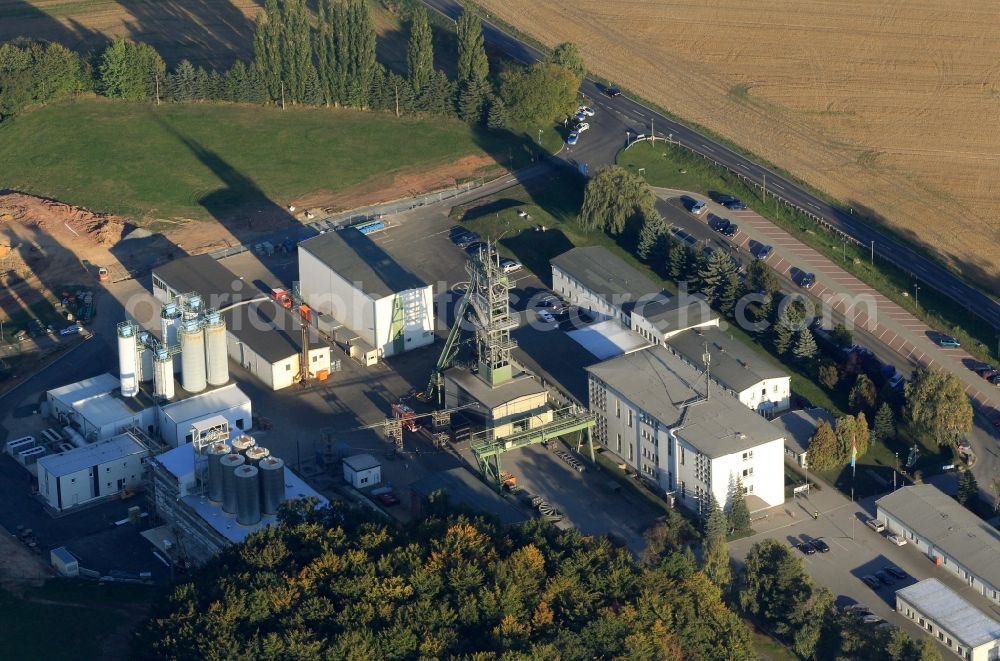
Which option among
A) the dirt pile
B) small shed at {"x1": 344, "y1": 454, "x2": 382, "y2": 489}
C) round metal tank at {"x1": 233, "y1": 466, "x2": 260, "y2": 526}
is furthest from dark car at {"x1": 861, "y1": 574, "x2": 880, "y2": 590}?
the dirt pile

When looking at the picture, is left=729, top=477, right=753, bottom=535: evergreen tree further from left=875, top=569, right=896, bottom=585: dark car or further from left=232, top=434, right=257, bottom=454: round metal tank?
left=232, top=434, right=257, bottom=454: round metal tank

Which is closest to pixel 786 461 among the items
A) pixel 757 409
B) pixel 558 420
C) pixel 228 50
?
pixel 757 409

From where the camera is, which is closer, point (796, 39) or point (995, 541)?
point (995, 541)

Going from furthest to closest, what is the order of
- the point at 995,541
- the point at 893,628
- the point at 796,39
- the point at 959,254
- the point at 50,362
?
the point at 796,39 < the point at 959,254 < the point at 50,362 < the point at 995,541 < the point at 893,628

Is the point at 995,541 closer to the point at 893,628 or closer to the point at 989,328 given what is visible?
the point at 893,628

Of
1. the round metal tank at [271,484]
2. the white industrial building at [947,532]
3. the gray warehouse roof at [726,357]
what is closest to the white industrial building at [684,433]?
Answer: the gray warehouse roof at [726,357]

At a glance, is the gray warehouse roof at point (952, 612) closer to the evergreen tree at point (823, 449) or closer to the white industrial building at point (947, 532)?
the white industrial building at point (947, 532)

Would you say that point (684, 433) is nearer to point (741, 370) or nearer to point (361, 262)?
point (741, 370)
